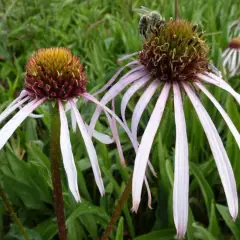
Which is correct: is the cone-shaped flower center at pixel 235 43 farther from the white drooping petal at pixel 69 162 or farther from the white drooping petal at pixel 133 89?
the white drooping petal at pixel 69 162

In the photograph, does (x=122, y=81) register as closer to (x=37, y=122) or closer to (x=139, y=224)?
(x=139, y=224)

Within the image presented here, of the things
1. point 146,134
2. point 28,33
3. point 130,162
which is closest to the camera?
point 146,134

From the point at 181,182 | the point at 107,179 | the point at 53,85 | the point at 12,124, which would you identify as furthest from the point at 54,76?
the point at 107,179

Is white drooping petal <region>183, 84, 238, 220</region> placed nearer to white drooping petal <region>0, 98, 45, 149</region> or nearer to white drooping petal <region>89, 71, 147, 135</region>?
white drooping petal <region>89, 71, 147, 135</region>

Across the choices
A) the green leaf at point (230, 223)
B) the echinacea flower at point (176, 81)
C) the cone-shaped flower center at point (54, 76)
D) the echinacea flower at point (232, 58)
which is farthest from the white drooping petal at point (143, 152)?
the echinacea flower at point (232, 58)

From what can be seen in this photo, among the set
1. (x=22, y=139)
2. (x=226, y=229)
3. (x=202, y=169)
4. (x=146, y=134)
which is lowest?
(x=226, y=229)

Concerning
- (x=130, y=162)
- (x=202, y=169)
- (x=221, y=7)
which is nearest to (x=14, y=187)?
(x=130, y=162)

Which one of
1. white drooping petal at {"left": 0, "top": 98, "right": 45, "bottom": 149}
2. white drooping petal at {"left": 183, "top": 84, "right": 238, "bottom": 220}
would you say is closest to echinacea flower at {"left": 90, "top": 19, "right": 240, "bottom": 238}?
white drooping petal at {"left": 183, "top": 84, "right": 238, "bottom": 220}
